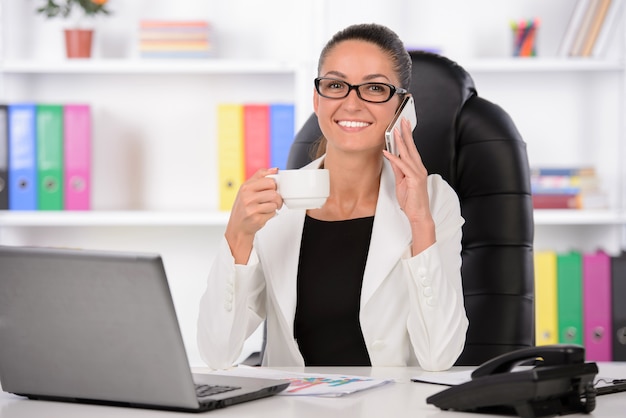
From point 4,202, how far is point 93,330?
6.68 feet

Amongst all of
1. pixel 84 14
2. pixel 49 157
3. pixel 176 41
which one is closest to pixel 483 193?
pixel 176 41

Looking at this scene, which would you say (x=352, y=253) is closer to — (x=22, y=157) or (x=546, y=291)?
(x=546, y=291)

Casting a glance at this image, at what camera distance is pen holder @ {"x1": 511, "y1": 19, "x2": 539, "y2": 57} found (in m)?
3.04

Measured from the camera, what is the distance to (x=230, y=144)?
300 cm

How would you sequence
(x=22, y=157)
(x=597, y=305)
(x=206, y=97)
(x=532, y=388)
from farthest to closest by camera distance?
(x=206, y=97) < (x=22, y=157) < (x=597, y=305) < (x=532, y=388)

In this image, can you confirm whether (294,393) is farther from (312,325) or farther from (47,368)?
(312,325)

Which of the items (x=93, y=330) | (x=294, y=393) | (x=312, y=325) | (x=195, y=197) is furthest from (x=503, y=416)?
(x=195, y=197)

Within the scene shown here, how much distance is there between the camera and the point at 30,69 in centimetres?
304

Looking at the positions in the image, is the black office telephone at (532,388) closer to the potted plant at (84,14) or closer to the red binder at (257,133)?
the red binder at (257,133)

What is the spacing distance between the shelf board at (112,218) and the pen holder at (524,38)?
3.72 ft

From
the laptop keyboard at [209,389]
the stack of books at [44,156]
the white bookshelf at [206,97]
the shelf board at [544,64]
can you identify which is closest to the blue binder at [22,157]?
the stack of books at [44,156]

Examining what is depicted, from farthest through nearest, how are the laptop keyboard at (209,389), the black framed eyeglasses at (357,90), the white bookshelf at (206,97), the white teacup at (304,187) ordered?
the white bookshelf at (206,97), the black framed eyeglasses at (357,90), the white teacup at (304,187), the laptop keyboard at (209,389)

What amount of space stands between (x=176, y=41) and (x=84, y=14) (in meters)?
0.33

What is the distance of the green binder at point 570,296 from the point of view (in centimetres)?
287
